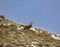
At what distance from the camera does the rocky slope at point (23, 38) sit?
18.3 metres

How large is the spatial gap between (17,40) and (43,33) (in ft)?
14.0

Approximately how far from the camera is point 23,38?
1942cm

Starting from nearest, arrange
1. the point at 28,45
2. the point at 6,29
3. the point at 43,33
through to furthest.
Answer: the point at 28,45
the point at 6,29
the point at 43,33

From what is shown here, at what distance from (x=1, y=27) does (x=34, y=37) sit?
289cm

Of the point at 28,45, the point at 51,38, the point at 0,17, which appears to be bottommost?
the point at 28,45

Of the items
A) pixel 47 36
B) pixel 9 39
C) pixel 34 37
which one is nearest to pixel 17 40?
pixel 9 39

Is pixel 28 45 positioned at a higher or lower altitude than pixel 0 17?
lower

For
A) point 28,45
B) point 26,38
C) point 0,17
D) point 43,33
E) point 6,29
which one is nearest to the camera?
point 28,45

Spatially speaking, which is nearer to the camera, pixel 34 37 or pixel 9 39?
pixel 9 39

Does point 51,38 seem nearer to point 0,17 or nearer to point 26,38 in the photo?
point 26,38

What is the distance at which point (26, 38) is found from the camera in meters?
19.5

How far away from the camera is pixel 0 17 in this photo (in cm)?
2567

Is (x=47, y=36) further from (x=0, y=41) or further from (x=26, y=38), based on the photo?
(x=0, y=41)

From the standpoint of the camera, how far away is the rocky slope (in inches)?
720
